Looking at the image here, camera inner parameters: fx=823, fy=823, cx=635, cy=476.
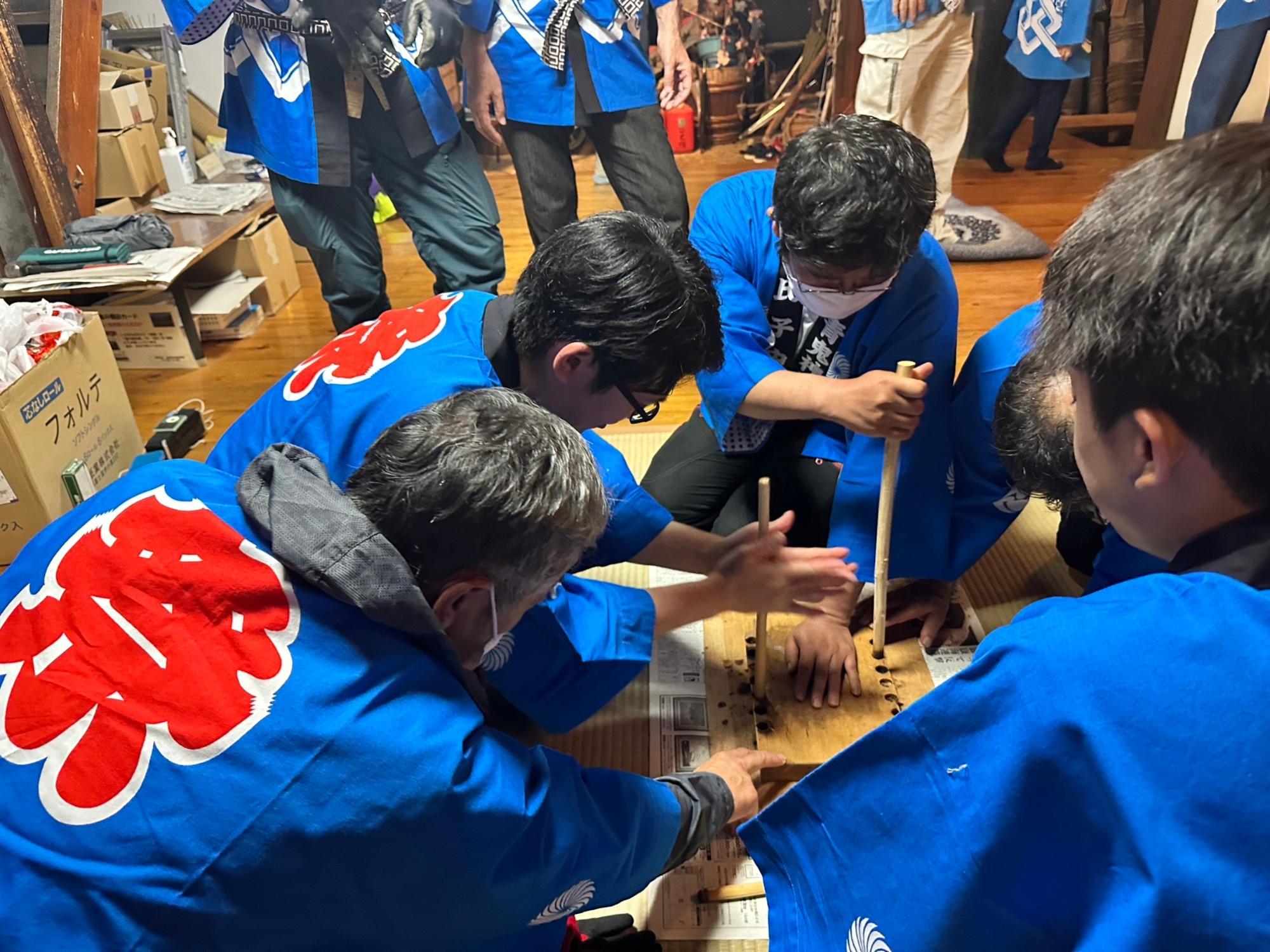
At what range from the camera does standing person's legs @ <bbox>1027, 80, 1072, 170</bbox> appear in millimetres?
2182

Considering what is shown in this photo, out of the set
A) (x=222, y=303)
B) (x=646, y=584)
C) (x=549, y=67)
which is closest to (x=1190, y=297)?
(x=646, y=584)

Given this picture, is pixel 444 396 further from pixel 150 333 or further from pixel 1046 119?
pixel 1046 119

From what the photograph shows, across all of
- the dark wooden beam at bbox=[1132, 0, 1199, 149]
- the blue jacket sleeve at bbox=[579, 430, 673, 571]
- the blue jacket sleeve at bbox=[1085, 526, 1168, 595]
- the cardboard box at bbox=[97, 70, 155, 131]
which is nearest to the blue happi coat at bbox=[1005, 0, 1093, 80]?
the dark wooden beam at bbox=[1132, 0, 1199, 149]

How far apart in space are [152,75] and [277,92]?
1.01 meters

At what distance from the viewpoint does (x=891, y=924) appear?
0.62 m

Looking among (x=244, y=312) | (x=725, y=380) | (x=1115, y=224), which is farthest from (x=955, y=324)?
(x=244, y=312)

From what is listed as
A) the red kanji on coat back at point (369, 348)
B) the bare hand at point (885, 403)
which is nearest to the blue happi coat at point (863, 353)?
the bare hand at point (885, 403)

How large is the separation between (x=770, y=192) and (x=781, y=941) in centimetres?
117

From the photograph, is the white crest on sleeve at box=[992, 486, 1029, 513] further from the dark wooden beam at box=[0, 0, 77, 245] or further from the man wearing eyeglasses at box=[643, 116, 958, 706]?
the dark wooden beam at box=[0, 0, 77, 245]

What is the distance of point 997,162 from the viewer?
2412 millimetres

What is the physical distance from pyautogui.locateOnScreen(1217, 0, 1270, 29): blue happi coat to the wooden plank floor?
1.11 feet

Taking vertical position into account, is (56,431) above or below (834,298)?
below

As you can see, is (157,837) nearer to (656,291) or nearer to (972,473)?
(656,291)

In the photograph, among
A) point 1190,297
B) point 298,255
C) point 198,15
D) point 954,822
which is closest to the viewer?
point 1190,297
